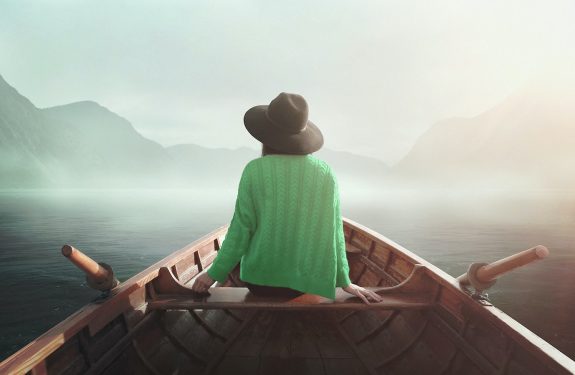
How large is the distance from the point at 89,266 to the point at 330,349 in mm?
2356

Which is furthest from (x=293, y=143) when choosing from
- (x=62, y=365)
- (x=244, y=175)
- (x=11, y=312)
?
(x=11, y=312)

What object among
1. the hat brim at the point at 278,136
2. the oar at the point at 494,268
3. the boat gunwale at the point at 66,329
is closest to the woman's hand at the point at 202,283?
the boat gunwale at the point at 66,329

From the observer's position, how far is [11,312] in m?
10.9

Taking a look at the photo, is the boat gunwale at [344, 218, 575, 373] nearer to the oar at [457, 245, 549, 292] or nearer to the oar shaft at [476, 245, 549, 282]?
the oar at [457, 245, 549, 292]

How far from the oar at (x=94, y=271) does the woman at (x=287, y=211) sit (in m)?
0.81

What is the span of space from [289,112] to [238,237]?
104 cm

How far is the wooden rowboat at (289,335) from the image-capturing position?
93.9 inches

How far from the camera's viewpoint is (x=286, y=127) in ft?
8.67

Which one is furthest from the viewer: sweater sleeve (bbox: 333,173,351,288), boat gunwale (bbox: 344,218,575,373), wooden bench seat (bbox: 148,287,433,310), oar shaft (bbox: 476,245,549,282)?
wooden bench seat (bbox: 148,287,433,310)

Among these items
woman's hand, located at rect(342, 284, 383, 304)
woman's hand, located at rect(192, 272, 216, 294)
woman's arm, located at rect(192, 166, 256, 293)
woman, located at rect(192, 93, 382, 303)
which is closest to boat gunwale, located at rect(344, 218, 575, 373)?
woman's hand, located at rect(342, 284, 383, 304)

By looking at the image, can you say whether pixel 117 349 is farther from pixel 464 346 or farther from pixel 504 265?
pixel 504 265

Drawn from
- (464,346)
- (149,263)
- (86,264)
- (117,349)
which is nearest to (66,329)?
(86,264)

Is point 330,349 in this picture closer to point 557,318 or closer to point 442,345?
point 442,345

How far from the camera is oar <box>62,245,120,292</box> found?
232 centimetres
